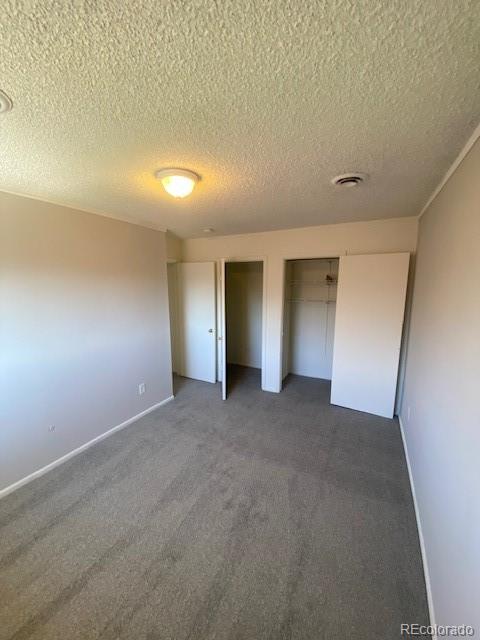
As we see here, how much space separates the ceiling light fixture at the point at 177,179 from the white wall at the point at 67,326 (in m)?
1.22

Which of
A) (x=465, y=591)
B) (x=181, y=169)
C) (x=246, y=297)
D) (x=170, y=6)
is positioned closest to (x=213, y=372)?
(x=246, y=297)

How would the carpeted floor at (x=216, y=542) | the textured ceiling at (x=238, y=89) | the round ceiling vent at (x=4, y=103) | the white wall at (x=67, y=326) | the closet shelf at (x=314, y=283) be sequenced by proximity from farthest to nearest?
1. the closet shelf at (x=314, y=283)
2. the white wall at (x=67, y=326)
3. the carpeted floor at (x=216, y=542)
4. the round ceiling vent at (x=4, y=103)
5. the textured ceiling at (x=238, y=89)

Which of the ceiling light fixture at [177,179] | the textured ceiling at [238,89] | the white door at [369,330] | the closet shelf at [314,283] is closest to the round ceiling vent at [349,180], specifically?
the textured ceiling at [238,89]

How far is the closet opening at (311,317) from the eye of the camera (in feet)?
14.1

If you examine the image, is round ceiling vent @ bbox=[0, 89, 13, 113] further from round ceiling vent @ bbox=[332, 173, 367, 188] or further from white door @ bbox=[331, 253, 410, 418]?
white door @ bbox=[331, 253, 410, 418]

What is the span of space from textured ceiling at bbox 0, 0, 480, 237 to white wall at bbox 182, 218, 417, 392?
3.95 feet

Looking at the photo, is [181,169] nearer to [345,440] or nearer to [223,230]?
[223,230]

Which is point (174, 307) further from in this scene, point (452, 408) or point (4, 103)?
point (452, 408)

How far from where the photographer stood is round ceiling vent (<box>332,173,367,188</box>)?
→ 1744mm

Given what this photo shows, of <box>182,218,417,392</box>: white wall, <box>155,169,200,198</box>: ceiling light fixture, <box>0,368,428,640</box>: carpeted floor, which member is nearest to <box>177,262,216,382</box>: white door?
<box>182,218,417,392</box>: white wall

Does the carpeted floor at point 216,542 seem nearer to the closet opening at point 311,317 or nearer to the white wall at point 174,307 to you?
the closet opening at point 311,317

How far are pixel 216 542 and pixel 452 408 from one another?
164cm

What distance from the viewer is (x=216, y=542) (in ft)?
5.56

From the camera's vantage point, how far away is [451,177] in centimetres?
170
